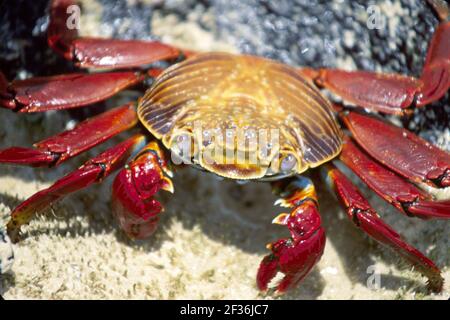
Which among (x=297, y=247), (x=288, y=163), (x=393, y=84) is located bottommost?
(x=297, y=247)

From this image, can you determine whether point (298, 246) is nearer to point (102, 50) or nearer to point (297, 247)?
point (297, 247)

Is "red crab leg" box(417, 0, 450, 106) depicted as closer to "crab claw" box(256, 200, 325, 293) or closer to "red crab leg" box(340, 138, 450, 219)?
"red crab leg" box(340, 138, 450, 219)

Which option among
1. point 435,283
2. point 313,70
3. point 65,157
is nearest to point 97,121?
point 65,157

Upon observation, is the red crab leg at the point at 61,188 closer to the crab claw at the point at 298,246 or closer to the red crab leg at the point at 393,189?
the crab claw at the point at 298,246

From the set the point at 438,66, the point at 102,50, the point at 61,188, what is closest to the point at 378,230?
the point at 438,66

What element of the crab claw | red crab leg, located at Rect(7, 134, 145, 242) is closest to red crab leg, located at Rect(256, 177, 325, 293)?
the crab claw

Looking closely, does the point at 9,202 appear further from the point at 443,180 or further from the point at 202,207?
the point at 443,180

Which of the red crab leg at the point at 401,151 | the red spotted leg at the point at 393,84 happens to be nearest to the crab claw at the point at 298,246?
the red crab leg at the point at 401,151
